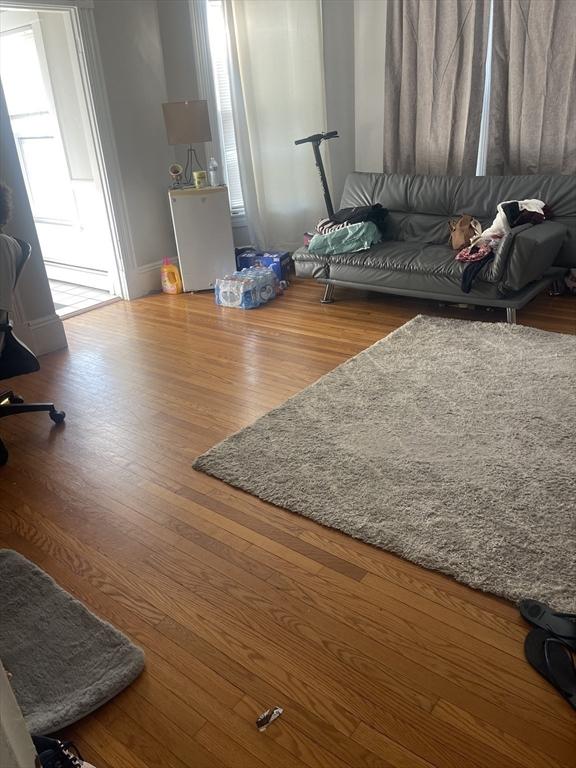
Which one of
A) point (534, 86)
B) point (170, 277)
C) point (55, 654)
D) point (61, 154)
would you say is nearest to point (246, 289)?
point (170, 277)

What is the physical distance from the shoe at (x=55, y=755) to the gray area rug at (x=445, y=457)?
1.07 meters

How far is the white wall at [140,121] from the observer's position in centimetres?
450

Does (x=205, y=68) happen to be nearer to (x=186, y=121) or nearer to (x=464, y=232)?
→ (x=186, y=121)

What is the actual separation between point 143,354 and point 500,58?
129 inches

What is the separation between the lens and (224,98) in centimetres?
536

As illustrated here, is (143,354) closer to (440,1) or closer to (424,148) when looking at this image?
(424,148)

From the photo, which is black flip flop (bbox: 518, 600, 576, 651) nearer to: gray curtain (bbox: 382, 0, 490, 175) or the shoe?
the shoe

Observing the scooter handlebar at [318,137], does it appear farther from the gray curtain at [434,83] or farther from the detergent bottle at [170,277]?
the detergent bottle at [170,277]

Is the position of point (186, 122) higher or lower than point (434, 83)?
lower

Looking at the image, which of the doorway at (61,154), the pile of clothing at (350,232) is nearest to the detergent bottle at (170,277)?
the doorway at (61,154)

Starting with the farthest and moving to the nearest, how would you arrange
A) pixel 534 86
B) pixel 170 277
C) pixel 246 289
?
pixel 170 277
pixel 246 289
pixel 534 86

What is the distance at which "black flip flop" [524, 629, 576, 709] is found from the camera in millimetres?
1545

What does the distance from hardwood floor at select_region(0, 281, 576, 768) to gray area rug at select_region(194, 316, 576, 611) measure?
102 millimetres

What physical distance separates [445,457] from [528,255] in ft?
5.26
